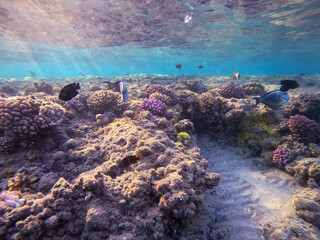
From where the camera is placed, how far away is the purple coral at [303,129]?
5.12 metres

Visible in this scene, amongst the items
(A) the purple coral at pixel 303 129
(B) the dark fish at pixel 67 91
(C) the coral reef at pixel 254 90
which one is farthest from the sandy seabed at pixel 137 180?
(C) the coral reef at pixel 254 90

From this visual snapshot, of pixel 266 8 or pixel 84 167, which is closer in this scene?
pixel 84 167

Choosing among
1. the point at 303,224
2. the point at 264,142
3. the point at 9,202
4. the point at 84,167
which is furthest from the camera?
the point at 264,142

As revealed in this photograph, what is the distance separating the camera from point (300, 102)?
599 cm

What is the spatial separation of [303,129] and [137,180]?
590 cm

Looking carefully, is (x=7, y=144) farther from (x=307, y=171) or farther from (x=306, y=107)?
(x=306, y=107)

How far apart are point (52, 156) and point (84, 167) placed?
104 cm

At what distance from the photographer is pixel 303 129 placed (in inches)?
203

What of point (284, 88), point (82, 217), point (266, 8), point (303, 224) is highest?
point (266, 8)

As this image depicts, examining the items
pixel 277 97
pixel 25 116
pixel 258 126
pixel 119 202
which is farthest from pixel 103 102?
pixel 258 126

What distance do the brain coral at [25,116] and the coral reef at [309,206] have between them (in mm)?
6667

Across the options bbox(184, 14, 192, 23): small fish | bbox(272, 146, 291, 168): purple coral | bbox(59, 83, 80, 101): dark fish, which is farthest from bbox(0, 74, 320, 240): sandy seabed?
bbox(184, 14, 192, 23): small fish

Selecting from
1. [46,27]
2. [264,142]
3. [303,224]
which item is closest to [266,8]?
[264,142]

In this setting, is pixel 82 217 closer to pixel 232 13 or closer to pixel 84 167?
pixel 84 167
